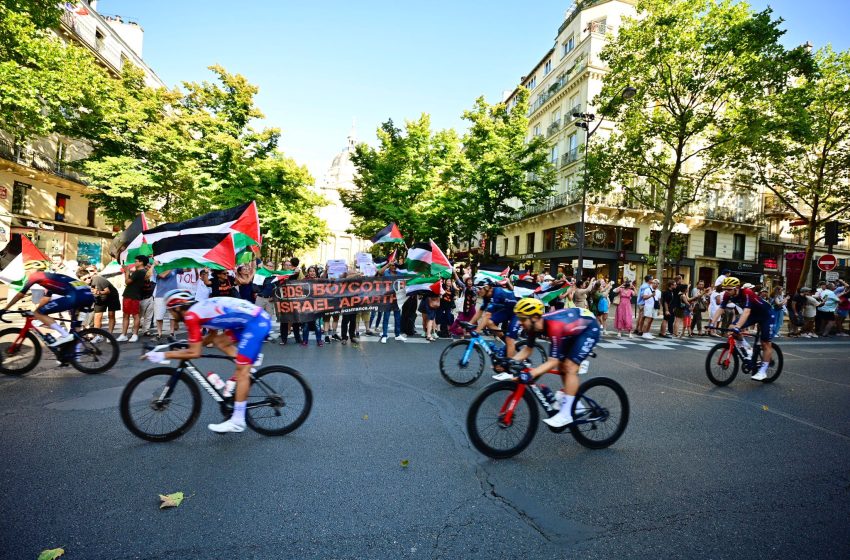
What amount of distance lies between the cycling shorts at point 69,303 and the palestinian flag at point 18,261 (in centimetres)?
72

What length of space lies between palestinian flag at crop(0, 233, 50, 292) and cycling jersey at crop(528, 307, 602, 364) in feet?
25.2

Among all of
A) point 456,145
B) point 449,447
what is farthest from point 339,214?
point 449,447

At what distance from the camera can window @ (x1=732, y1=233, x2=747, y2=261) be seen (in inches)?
1387

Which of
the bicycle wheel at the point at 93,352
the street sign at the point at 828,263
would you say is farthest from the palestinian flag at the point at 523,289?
the street sign at the point at 828,263

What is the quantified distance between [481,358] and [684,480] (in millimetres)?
3509

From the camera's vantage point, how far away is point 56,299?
684 centimetres

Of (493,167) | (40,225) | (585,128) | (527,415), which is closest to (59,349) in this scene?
(527,415)

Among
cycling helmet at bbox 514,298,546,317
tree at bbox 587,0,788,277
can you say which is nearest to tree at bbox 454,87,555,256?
tree at bbox 587,0,788,277

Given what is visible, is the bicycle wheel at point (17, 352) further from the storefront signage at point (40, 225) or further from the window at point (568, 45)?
the window at point (568, 45)

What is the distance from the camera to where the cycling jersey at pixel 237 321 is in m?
4.44

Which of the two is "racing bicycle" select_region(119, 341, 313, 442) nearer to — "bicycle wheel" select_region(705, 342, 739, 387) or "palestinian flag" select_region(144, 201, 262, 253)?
"palestinian flag" select_region(144, 201, 262, 253)

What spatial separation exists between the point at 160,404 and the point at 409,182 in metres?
24.5

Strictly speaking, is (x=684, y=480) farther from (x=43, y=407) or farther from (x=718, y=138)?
(x=718, y=138)

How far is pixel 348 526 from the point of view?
3.04 metres
